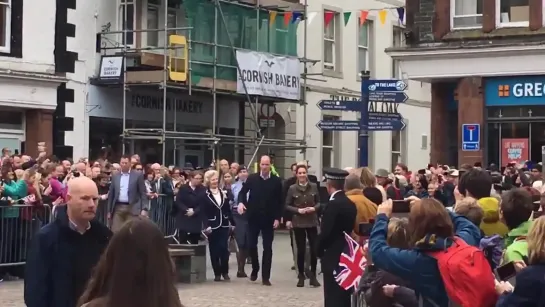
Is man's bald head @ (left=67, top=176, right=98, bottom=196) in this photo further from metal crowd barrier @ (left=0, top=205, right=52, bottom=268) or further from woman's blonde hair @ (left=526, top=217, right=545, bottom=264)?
metal crowd barrier @ (left=0, top=205, right=52, bottom=268)

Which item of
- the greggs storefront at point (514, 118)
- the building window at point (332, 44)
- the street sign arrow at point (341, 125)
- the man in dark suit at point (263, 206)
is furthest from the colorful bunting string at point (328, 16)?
the man in dark suit at point (263, 206)

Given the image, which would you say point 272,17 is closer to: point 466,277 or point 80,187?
point 80,187

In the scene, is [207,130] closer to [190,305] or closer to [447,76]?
[447,76]

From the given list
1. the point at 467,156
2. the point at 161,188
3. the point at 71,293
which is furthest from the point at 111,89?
the point at 71,293

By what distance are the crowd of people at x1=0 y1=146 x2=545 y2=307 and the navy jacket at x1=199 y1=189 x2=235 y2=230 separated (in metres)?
0.02

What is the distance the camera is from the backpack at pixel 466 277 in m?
6.61

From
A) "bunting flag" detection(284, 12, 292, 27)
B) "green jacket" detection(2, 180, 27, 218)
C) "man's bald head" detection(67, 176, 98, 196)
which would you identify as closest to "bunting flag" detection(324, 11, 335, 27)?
"bunting flag" detection(284, 12, 292, 27)

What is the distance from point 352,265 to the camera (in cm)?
995

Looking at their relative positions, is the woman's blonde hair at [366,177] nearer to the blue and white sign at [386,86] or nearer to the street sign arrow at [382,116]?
the blue and white sign at [386,86]

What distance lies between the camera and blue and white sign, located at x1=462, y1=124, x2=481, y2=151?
24938 mm

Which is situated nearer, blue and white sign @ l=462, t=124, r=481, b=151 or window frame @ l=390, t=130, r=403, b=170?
blue and white sign @ l=462, t=124, r=481, b=151

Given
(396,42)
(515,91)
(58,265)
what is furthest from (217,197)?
(396,42)

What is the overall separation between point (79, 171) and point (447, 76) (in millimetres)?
10912

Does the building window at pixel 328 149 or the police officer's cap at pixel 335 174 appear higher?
the building window at pixel 328 149
